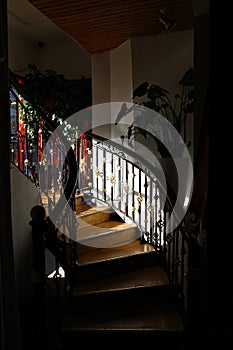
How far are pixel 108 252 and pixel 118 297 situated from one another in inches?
24.3

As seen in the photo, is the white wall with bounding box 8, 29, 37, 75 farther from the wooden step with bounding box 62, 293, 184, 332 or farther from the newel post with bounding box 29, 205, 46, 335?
the wooden step with bounding box 62, 293, 184, 332

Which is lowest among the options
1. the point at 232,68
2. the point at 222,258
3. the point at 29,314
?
the point at 29,314

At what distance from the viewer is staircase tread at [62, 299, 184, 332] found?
93.8 inches

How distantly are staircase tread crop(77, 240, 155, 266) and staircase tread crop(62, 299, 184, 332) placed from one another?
0.50m

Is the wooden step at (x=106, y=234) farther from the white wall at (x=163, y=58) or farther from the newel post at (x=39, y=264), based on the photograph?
the white wall at (x=163, y=58)

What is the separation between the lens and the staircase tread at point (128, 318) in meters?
2.38

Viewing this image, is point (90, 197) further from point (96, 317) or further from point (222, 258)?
point (222, 258)

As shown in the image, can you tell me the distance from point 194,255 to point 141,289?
824 millimetres

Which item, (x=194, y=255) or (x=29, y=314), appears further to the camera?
(x=29, y=314)

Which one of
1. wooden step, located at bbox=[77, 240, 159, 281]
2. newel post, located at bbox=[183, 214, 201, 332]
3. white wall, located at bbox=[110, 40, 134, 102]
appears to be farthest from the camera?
white wall, located at bbox=[110, 40, 134, 102]

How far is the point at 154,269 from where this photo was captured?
121 inches

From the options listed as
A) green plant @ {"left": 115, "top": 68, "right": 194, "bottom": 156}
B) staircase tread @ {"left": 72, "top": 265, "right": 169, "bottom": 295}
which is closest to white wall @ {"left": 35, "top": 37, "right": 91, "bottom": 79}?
green plant @ {"left": 115, "top": 68, "right": 194, "bottom": 156}

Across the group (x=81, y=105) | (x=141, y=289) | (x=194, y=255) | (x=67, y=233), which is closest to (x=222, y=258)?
(x=194, y=255)

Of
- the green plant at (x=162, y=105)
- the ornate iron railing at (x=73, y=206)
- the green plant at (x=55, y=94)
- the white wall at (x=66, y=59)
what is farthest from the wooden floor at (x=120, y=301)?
the white wall at (x=66, y=59)
